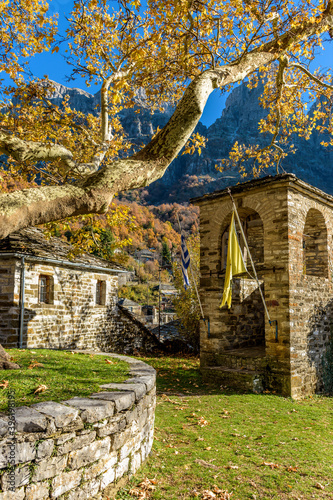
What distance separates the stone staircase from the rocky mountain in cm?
8063

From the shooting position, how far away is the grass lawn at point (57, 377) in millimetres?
3348

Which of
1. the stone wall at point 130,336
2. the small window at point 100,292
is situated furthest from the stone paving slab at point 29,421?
the stone wall at point 130,336

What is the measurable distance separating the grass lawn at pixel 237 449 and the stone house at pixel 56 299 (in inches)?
225

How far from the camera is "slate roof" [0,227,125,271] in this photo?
1126 centimetres

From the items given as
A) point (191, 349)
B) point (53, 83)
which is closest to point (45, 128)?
point (53, 83)

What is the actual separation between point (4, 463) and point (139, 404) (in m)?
1.78

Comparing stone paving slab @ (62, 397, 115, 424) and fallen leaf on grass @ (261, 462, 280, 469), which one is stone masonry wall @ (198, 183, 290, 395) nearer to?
fallen leaf on grass @ (261, 462, 280, 469)

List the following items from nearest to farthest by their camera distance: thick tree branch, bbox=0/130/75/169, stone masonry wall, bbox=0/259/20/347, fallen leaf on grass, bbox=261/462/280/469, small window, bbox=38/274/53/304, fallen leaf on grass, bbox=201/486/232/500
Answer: fallen leaf on grass, bbox=201/486/232/500, thick tree branch, bbox=0/130/75/169, fallen leaf on grass, bbox=261/462/280/469, stone masonry wall, bbox=0/259/20/347, small window, bbox=38/274/53/304

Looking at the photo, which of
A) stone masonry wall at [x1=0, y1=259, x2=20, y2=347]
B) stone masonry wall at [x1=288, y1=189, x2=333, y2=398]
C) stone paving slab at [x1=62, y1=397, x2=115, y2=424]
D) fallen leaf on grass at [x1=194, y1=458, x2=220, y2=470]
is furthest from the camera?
stone masonry wall at [x1=0, y1=259, x2=20, y2=347]

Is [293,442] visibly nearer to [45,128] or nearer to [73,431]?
[73,431]

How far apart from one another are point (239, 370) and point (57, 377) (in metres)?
5.93

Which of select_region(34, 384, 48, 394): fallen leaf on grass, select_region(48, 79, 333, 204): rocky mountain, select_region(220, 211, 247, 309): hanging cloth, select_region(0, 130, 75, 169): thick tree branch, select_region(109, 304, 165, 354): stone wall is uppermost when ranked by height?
select_region(48, 79, 333, 204): rocky mountain

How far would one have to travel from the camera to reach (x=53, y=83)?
876 centimetres

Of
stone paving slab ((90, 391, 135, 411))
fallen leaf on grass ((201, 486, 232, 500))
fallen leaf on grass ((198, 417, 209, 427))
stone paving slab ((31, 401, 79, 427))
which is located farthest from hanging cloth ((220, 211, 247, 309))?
stone paving slab ((31, 401, 79, 427))
